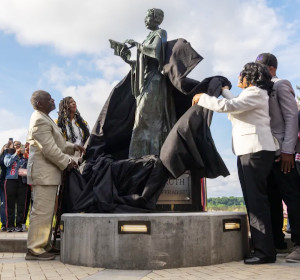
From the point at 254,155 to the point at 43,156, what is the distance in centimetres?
247

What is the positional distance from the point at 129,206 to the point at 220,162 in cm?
131

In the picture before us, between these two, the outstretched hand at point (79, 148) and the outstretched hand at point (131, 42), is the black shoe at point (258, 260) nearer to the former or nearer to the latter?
the outstretched hand at point (79, 148)

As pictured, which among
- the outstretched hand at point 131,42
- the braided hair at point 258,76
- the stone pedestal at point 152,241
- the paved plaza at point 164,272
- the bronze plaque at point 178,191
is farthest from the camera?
the outstretched hand at point 131,42

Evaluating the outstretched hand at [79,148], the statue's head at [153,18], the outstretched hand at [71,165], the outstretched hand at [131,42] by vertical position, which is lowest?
the outstretched hand at [71,165]

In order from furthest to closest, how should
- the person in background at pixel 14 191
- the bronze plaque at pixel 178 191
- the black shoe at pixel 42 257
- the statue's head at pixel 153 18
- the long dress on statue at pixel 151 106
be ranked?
the person in background at pixel 14 191 → the statue's head at pixel 153 18 → the long dress on statue at pixel 151 106 → the bronze plaque at pixel 178 191 → the black shoe at pixel 42 257

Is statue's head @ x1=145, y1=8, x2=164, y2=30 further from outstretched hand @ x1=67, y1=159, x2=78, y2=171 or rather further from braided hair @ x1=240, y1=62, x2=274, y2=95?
outstretched hand @ x1=67, y1=159, x2=78, y2=171

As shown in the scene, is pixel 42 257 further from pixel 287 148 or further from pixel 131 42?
pixel 131 42

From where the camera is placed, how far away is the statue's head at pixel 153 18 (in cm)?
582

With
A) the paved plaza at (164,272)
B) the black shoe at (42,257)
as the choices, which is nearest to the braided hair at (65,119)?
the black shoe at (42,257)

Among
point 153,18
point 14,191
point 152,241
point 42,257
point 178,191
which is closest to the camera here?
point 152,241

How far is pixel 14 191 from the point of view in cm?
831

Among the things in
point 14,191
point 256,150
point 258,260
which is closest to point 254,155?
point 256,150

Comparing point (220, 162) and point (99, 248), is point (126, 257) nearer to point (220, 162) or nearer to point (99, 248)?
point (99, 248)

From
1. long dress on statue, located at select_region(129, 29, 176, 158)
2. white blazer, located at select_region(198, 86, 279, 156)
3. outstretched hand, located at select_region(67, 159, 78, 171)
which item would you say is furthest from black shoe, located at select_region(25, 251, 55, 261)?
white blazer, located at select_region(198, 86, 279, 156)
